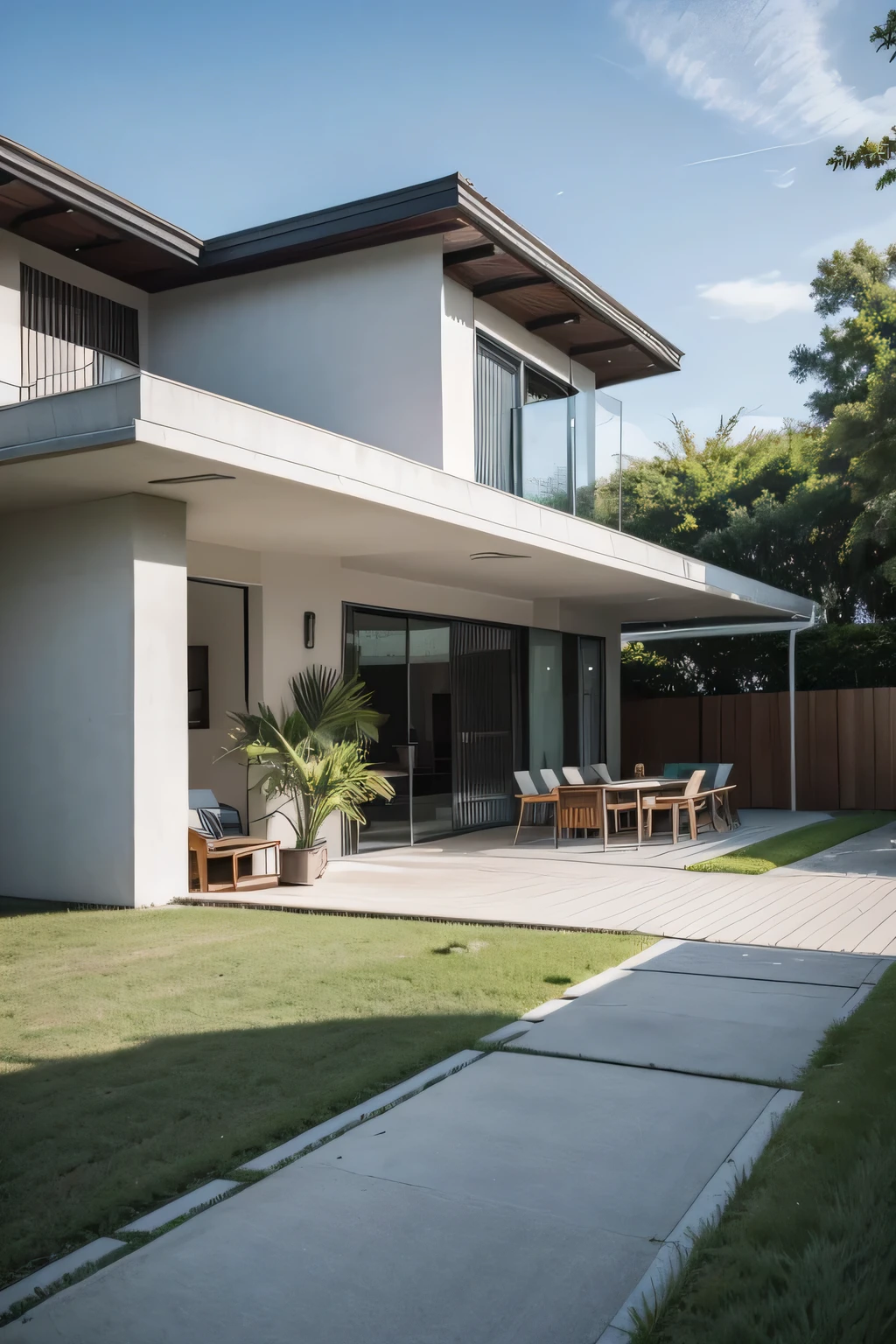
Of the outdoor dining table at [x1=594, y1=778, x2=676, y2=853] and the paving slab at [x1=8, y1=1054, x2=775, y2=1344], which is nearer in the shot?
the paving slab at [x1=8, y1=1054, x2=775, y2=1344]

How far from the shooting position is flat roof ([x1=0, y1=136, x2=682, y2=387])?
966cm

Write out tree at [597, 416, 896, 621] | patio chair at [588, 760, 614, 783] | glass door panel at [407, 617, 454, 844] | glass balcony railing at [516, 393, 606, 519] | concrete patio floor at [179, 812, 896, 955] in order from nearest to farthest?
concrete patio floor at [179, 812, 896, 955], glass balcony railing at [516, 393, 606, 519], glass door panel at [407, 617, 454, 844], patio chair at [588, 760, 614, 783], tree at [597, 416, 896, 621]

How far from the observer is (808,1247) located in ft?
7.83

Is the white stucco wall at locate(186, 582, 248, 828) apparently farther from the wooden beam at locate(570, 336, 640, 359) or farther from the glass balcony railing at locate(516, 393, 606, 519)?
the wooden beam at locate(570, 336, 640, 359)

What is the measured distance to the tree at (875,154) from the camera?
5.74 metres

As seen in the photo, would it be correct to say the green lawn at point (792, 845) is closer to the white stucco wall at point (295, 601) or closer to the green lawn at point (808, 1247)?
the white stucco wall at point (295, 601)

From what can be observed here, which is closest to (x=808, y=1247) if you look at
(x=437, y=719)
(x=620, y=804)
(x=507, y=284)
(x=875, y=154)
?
(x=875, y=154)

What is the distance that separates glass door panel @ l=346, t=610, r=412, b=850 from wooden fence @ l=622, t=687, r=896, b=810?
286 inches

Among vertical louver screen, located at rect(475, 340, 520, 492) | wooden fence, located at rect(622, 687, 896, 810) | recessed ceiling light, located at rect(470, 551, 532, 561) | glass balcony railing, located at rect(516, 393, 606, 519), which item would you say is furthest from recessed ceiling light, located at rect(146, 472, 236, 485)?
wooden fence, located at rect(622, 687, 896, 810)

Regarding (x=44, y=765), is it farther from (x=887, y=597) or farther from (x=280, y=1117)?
(x=887, y=597)

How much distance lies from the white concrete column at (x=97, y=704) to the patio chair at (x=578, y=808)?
4.73 metres

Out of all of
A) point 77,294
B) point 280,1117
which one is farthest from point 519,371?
point 280,1117

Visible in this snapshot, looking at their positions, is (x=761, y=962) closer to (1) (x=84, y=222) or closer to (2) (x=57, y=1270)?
(2) (x=57, y=1270)

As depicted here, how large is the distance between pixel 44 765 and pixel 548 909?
13.1 feet
